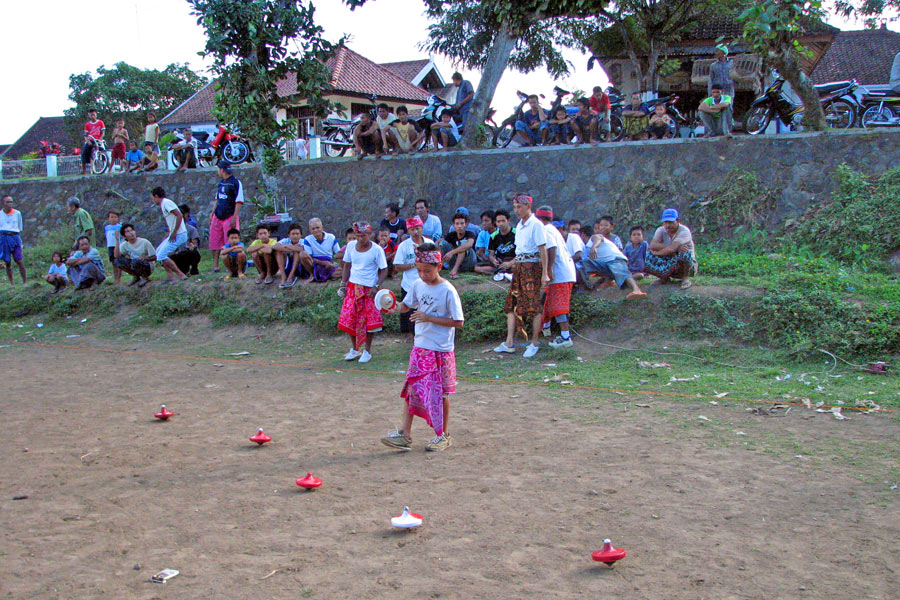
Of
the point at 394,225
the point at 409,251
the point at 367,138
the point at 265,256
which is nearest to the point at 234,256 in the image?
the point at 265,256

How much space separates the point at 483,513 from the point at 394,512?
50 centimetres

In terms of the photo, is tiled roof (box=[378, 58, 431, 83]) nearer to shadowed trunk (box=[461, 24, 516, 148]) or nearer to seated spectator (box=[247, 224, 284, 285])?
shadowed trunk (box=[461, 24, 516, 148])

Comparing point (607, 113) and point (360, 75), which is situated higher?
point (360, 75)

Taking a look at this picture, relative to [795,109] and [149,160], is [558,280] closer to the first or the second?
[795,109]

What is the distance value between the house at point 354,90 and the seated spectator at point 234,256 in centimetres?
1540

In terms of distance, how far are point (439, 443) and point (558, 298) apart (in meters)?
3.90

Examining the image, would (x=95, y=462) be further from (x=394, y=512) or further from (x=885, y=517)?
(x=885, y=517)

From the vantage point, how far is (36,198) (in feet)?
68.9

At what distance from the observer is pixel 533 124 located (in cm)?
1427

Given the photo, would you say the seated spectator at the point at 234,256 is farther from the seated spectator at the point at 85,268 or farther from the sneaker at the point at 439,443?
the sneaker at the point at 439,443

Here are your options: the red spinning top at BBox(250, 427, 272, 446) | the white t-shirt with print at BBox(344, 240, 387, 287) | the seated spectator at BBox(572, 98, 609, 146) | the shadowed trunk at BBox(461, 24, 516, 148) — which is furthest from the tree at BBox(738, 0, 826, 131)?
the red spinning top at BBox(250, 427, 272, 446)

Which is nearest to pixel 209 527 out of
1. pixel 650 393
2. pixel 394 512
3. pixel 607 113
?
pixel 394 512

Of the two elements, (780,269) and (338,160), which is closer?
(780,269)

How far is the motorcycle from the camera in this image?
1270 centimetres
